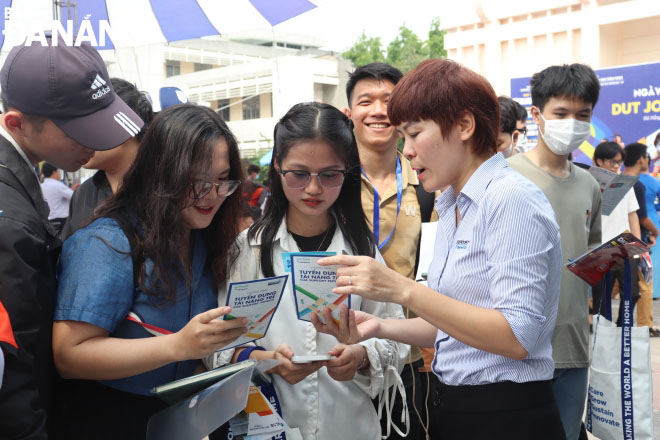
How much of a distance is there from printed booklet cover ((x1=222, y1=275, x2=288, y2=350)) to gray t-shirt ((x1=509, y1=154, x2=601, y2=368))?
149 centimetres

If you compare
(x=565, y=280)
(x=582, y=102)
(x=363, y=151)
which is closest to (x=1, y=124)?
(x=363, y=151)

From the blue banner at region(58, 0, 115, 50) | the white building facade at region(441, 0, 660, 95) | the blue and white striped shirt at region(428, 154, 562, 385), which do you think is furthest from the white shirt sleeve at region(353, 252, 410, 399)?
the white building facade at region(441, 0, 660, 95)

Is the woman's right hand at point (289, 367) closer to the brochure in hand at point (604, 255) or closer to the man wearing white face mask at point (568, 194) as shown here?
the brochure in hand at point (604, 255)

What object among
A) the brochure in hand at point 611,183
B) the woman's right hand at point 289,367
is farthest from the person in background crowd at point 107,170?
the brochure in hand at point 611,183

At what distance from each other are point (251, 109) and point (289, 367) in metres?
35.0

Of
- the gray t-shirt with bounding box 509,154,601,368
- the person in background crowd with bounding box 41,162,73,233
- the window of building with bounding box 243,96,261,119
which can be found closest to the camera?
the gray t-shirt with bounding box 509,154,601,368

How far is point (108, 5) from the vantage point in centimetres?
452

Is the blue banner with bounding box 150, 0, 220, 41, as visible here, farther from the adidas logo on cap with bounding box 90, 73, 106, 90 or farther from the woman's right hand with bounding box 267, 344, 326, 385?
the woman's right hand with bounding box 267, 344, 326, 385

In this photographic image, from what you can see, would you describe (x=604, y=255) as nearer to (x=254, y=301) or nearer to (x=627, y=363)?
(x=627, y=363)

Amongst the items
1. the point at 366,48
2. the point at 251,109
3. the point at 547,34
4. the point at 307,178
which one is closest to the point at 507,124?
the point at 307,178

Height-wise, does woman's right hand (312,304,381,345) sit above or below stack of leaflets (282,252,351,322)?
below

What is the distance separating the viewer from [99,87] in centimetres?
195

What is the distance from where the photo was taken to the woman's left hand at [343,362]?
2104 mm

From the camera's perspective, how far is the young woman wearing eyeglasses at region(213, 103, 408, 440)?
221 cm
